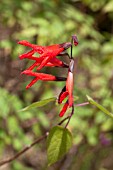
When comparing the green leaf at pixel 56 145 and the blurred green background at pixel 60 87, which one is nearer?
the green leaf at pixel 56 145

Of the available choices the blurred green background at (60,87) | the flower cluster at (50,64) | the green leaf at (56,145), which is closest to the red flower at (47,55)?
the flower cluster at (50,64)

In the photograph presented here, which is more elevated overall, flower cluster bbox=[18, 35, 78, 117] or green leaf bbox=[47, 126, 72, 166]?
flower cluster bbox=[18, 35, 78, 117]

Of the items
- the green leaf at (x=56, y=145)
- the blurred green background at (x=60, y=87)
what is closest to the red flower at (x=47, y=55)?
the green leaf at (x=56, y=145)

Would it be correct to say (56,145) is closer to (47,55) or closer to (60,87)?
(47,55)

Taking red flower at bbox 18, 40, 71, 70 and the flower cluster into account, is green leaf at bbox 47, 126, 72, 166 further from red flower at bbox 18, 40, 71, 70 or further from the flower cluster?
red flower at bbox 18, 40, 71, 70

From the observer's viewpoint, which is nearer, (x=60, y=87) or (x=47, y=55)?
(x=47, y=55)

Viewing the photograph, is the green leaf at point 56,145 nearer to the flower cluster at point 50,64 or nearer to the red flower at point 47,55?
the flower cluster at point 50,64

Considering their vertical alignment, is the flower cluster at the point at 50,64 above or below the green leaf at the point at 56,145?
above

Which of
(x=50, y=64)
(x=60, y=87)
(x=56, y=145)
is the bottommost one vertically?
(x=60, y=87)

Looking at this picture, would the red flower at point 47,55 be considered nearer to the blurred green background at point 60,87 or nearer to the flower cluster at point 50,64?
the flower cluster at point 50,64

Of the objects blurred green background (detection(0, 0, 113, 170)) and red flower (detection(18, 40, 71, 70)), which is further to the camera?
blurred green background (detection(0, 0, 113, 170))

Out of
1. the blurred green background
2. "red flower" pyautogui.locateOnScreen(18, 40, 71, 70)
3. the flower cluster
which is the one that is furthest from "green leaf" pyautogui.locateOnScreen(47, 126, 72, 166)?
the blurred green background

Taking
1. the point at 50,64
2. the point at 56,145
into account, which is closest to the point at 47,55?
the point at 50,64
